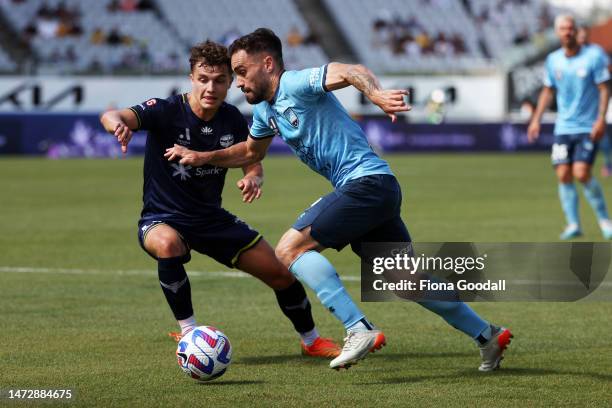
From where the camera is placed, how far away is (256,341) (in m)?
7.73

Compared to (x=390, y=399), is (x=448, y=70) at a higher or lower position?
lower

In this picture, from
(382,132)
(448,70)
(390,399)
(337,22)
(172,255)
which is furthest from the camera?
(337,22)

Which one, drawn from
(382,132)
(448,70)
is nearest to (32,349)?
(382,132)

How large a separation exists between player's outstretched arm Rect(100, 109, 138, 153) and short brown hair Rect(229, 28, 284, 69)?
86cm

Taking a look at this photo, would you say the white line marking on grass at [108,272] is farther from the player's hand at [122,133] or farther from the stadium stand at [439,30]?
the stadium stand at [439,30]

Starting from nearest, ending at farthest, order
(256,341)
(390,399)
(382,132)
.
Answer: (390,399)
(256,341)
(382,132)

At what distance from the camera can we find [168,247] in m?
7.12

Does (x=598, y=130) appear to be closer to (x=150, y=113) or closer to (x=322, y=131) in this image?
(x=150, y=113)

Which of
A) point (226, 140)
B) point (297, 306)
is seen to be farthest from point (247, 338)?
point (226, 140)

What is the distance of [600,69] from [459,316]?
25.5 feet

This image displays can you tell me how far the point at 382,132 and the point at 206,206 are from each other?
29974mm

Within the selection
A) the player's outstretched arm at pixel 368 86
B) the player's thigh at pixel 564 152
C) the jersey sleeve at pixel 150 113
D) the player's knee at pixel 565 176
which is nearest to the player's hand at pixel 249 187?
the jersey sleeve at pixel 150 113

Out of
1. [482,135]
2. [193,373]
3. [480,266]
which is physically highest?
[480,266]

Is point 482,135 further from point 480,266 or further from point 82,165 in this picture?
point 480,266
